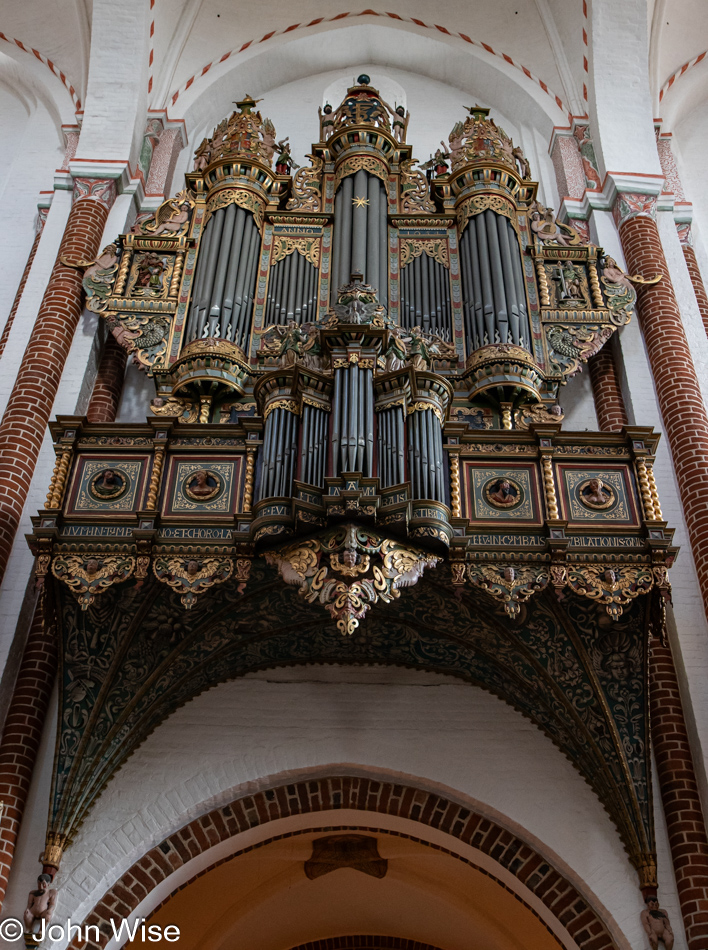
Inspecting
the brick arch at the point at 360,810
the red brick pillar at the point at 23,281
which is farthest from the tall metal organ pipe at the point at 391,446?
the red brick pillar at the point at 23,281

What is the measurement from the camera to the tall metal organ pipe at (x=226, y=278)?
35.9 ft

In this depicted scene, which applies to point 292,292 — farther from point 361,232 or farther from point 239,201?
point 239,201

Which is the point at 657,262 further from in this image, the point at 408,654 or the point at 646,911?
the point at 646,911

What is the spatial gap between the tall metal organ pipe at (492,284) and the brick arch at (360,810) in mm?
4771

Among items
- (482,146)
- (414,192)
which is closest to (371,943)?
(414,192)

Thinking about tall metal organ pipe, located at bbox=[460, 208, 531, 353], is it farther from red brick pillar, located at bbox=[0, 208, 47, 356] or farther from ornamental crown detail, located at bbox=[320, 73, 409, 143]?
red brick pillar, located at bbox=[0, 208, 47, 356]

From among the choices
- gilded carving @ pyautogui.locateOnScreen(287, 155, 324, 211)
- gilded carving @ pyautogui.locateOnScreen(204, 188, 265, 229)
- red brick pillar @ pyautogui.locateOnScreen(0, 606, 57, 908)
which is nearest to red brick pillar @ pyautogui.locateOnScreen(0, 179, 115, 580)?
red brick pillar @ pyautogui.locateOnScreen(0, 606, 57, 908)

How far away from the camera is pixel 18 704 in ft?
29.5

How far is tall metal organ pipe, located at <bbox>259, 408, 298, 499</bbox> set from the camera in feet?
27.1

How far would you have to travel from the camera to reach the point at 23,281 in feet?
41.7

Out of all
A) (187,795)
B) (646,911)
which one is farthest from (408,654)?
(646,911)

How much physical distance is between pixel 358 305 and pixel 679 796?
526cm

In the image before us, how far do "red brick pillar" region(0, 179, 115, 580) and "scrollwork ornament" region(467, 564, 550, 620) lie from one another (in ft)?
15.0

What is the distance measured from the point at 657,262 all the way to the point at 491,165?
7.86 ft
